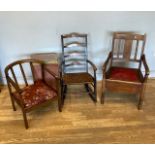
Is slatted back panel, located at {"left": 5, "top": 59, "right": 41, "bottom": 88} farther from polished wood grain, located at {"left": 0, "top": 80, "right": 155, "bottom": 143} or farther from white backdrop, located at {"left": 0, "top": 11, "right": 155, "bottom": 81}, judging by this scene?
polished wood grain, located at {"left": 0, "top": 80, "right": 155, "bottom": 143}

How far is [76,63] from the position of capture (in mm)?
2932

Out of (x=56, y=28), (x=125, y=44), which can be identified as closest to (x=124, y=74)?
(x=125, y=44)

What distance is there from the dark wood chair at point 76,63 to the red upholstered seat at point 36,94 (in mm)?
267

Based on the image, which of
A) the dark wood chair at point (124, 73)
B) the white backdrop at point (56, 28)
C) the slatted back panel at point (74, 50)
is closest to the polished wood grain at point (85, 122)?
the dark wood chair at point (124, 73)

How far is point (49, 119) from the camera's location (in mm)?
2484

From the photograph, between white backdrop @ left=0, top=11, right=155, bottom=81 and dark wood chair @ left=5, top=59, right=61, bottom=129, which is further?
white backdrop @ left=0, top=11, right=155, bottom=81

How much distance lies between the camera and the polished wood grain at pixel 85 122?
7.29 feet

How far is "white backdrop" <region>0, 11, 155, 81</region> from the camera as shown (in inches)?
106

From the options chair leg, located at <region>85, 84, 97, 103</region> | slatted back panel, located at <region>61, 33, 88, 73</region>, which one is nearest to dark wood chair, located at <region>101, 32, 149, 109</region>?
chair leg, located at <region>85, 84, 97, 103</region>

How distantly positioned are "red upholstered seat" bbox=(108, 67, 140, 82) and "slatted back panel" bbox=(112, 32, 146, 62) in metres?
0.18

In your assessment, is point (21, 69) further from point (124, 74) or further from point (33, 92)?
point (124, 74)

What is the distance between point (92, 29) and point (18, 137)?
5.56 ft

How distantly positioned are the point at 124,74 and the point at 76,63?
72 cm
